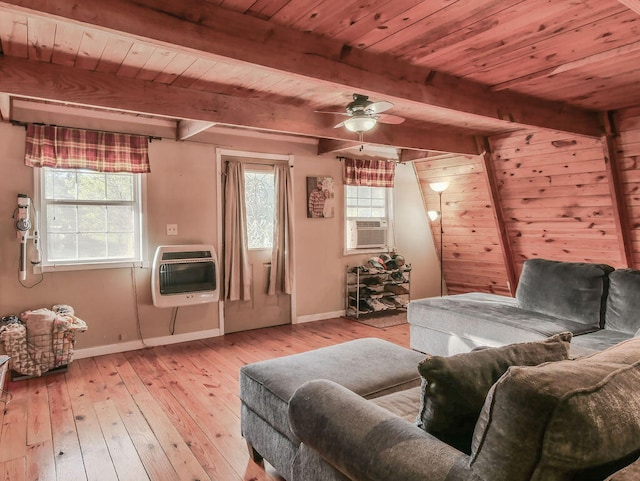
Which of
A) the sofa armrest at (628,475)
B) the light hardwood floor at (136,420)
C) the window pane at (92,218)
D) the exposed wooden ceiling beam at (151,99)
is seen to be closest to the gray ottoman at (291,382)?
the light hardwood floor at (136,420)

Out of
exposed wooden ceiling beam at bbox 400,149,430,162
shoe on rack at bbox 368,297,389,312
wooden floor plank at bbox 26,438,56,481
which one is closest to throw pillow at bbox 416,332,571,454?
wooden floor plank at bbox 26,438,56,481

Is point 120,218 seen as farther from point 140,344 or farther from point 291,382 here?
point 291,382

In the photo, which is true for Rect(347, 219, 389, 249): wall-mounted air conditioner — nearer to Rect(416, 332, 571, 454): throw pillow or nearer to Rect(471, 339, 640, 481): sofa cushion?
Rect(416, 332, 571, 454): throw pillow

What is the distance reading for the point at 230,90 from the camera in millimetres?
3455

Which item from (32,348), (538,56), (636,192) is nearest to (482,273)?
(636,192)

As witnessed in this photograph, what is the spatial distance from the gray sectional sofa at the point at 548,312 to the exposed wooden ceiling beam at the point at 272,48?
1446 mm

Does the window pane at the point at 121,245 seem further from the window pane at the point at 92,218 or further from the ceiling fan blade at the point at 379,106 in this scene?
the ceiling fan blade at the point at 379,106

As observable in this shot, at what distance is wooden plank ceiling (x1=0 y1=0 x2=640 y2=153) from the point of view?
6.79 feet

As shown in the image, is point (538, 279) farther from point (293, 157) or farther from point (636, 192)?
point (293, 157)

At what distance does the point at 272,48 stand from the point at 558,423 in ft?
6.83

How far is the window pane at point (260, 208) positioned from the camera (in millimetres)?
5258

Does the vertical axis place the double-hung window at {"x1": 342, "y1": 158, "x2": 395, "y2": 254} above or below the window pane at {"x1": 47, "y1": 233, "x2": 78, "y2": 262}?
above

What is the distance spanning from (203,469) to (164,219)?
2.85 m

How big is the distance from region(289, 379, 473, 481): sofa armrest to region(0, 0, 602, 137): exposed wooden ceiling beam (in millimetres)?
1645
